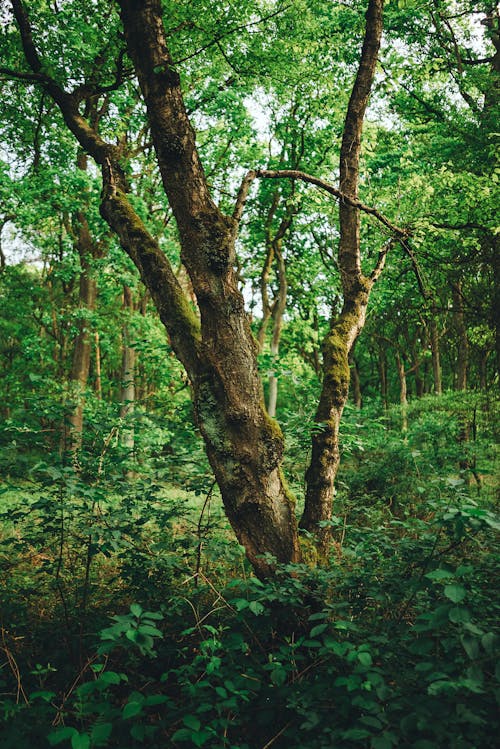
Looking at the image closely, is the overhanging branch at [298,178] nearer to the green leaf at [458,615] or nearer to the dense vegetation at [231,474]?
the dense vegetation at [231,474]

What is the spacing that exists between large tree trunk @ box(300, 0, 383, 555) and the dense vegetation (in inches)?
1.0

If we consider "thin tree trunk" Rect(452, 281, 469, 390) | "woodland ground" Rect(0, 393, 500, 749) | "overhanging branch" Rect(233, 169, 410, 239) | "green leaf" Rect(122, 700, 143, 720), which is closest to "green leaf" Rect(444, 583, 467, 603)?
"woodland ground" Rect(0, 393, 500, 749)

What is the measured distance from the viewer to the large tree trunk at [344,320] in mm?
4508

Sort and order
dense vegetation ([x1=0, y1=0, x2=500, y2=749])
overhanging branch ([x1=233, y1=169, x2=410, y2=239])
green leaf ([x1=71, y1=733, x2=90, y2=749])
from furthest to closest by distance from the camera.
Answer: overhanging branch ([x1=233, y1=169, x2=410, y2=239]) < dense vegetation ([x1=0, y1=0, x2=500, y2=749]) < green leaf ([x1=71, y1=733, x2=90, y2=749])

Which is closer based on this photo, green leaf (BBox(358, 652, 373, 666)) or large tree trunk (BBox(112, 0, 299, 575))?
green leaf (BBox(358, 652, 373, 666))

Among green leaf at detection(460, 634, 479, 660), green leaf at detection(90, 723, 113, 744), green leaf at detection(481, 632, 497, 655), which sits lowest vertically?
green leaf at detection(90, 723, 113, 744)

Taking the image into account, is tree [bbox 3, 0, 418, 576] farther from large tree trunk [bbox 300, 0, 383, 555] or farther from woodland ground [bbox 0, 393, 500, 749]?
large tree trunk [bbox 300, 0, 383, 555]

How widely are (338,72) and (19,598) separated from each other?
11880 millimetres

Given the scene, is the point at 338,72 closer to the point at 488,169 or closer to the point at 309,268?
the point at 488,169

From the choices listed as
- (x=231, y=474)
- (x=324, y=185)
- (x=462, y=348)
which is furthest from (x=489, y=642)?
(x=462, y=348)

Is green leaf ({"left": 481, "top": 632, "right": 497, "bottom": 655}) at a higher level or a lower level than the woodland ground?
higher

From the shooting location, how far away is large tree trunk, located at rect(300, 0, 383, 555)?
451 cm

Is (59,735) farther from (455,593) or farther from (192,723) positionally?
(455,593)

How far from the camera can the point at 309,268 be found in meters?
18.2
